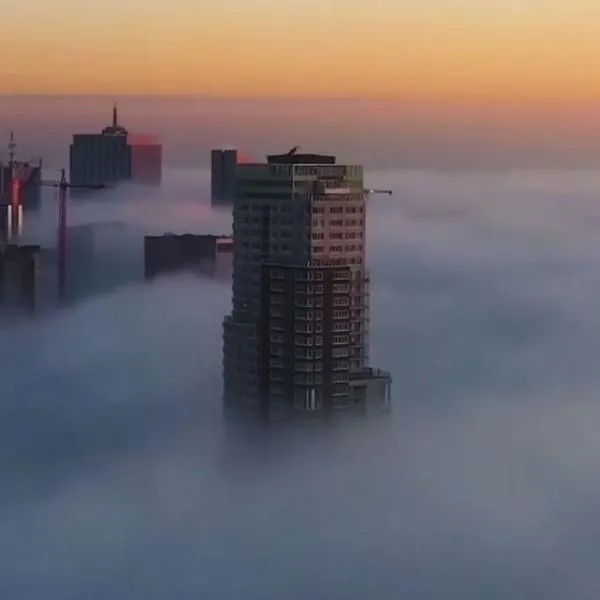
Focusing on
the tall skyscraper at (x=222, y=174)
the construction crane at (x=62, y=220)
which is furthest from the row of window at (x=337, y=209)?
the construction crane at (x=62, y=220)

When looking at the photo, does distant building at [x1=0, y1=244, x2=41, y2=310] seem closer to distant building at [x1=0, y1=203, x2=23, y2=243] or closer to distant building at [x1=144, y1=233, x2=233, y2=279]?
distant building at [x1=0, y1=203, x2=23, y2=243]

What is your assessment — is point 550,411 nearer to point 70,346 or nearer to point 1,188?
point 70,346

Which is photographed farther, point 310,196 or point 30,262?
point 30,262

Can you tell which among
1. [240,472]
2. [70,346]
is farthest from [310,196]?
[70,346]

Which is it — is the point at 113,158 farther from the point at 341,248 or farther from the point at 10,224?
the point at 341,248

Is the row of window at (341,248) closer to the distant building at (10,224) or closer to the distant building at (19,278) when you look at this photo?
the distant building at (19,278)
